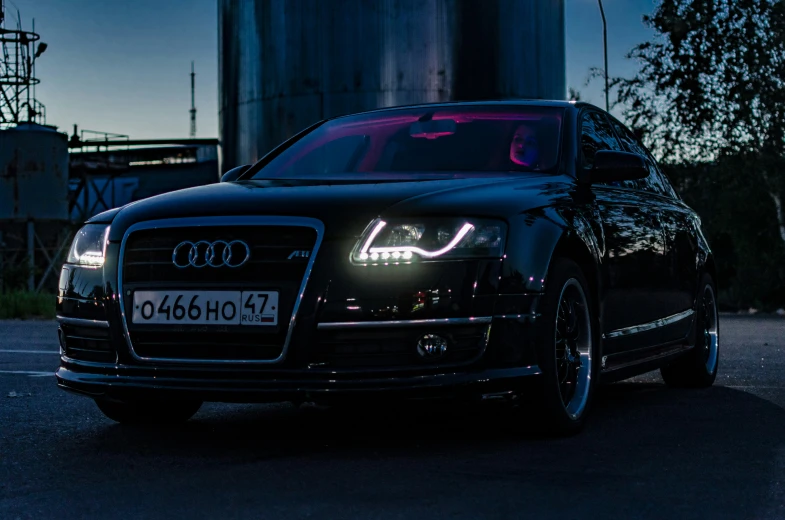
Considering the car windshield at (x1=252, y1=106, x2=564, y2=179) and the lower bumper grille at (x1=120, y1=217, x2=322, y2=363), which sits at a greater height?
the car windshield at (x1=252, y1=106, x2=564, y2=179)

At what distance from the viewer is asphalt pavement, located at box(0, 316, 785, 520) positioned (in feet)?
12.3

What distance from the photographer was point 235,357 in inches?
185

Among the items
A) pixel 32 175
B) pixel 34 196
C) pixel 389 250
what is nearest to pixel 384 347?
pixel 389 250

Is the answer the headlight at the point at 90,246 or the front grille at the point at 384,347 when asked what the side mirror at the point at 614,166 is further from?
the headlight at the point at 90,246

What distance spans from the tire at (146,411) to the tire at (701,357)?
2889 millimetres

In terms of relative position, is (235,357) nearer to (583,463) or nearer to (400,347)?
(400,347)

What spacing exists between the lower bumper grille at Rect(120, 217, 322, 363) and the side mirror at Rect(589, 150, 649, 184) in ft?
5.55

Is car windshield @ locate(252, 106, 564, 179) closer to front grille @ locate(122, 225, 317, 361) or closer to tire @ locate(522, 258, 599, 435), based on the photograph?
tire @ locate(522, 258, 599, 435)

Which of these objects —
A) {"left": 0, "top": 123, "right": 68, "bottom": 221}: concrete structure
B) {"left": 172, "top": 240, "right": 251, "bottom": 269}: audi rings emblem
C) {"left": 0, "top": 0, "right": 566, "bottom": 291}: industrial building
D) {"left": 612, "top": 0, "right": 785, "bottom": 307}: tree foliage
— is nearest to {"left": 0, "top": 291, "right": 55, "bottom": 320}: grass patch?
{"left": 0, "top": 0, "right": 566, "bottom": 291}: industrial building

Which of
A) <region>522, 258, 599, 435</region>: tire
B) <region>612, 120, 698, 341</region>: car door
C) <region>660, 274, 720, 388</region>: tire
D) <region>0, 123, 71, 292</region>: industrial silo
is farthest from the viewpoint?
<region>0, 123, 71, 292</region>: industrial silo

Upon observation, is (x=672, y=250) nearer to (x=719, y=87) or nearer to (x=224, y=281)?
(x=224, y=281)

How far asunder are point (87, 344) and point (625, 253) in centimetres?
247

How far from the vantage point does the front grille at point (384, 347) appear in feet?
15.1

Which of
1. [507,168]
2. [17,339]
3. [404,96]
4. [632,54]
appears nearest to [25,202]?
[404,96]
